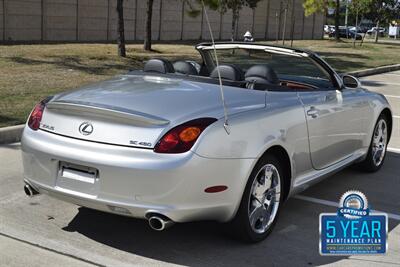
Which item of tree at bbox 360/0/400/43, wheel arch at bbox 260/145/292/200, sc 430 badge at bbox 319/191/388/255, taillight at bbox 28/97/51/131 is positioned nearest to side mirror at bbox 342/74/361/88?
wheel arch at bbox 260/145/292/200

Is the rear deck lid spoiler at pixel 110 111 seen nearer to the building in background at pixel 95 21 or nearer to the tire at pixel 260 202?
the tire at pixel 260 202

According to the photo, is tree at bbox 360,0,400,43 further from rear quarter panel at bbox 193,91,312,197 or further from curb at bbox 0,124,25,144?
Answer: rear quarter panel at bbox 193,91,312,197

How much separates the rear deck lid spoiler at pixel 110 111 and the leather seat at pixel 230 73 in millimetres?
1173

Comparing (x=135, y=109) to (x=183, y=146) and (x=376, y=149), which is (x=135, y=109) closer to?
(x=183, y=146)

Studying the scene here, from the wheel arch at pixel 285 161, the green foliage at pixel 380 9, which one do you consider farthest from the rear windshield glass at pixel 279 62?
the green foliage at pixel 380 9

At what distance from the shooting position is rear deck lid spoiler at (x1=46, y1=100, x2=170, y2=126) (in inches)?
150

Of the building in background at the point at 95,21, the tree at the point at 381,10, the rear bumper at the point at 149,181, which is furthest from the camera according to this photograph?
the tree at the point at 381,10

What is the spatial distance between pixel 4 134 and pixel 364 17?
3622cm

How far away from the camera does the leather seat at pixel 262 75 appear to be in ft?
16.2

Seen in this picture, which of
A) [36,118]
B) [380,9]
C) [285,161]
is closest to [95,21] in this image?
[380,9]

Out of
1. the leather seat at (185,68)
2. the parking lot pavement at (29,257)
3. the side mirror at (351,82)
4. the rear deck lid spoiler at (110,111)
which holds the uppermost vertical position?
the leather seat at (185,68)

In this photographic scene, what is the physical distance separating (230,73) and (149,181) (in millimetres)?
1527

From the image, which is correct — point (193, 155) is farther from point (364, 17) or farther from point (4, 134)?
point (364, 17)

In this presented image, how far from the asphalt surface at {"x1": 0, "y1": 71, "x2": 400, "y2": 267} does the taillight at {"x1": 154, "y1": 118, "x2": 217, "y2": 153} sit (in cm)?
82
